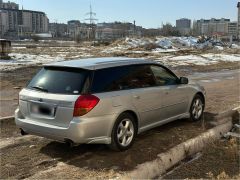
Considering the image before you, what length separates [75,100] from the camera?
5.80m

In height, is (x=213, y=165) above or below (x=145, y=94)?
below

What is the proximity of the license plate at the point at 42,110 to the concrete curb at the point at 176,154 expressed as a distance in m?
1.52

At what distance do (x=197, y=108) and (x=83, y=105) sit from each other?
3.64 metres

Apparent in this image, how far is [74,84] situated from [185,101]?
9.68ft

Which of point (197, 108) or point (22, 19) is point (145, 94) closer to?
point (197, 108)

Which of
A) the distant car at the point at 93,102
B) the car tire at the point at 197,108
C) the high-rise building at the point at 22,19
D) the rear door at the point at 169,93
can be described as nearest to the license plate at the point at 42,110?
the distant car at the point at 93,102

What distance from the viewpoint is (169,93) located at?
7.56m

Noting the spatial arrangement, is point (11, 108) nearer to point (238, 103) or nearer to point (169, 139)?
point (169, 139)

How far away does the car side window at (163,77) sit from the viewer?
7435mm

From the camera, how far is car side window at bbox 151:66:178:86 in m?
7.44

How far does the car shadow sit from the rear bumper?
1.06 ft

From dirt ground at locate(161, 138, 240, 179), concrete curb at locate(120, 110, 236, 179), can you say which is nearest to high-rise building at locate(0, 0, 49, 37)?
concrete curb at locate(120, 110, 236, 179)

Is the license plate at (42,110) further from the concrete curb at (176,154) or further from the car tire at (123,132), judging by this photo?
the concrete curb at (176,154)

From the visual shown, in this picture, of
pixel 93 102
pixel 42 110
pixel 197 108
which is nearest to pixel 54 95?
pixel 42 110
